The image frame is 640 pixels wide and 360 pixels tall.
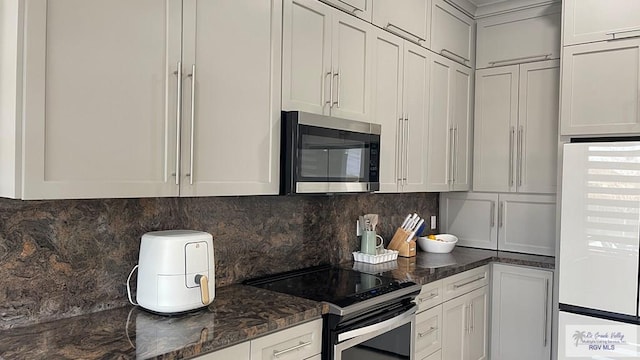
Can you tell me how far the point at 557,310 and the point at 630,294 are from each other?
45 cm

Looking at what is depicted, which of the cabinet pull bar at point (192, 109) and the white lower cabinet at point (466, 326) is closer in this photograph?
the cabinet pull bar at point (192, 109)

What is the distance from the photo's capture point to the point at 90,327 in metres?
1.58

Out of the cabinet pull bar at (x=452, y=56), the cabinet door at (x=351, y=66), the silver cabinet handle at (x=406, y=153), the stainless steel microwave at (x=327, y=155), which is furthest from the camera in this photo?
the cabinet pull bar at (x=452, y=56)

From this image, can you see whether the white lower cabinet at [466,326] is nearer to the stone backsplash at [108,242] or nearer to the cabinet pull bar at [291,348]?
the stone backsplash at [108,242]

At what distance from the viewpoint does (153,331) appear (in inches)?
60.6

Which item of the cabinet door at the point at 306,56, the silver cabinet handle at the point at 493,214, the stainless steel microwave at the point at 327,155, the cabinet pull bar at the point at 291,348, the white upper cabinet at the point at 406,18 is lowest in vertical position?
the cabinet pull bar at the point at 291,348

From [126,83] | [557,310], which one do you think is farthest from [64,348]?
[557,310]

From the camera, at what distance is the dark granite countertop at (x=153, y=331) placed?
4.44 feet

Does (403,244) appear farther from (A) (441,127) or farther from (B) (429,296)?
(A) (441,127)

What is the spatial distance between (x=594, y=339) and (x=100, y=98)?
9.38 feet

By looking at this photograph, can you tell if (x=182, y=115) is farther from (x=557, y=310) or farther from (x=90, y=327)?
(x=557, y=310)

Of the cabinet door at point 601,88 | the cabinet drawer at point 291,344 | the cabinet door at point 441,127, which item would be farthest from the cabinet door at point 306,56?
the cabinet door at point 601,88

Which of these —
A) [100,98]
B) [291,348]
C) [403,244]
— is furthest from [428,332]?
[100,98]

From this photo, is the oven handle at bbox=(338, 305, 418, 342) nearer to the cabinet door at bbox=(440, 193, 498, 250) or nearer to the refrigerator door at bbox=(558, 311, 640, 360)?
the refrigerator door at bbox=(558, 311, 640, 360)
